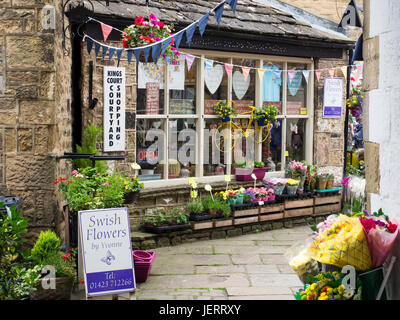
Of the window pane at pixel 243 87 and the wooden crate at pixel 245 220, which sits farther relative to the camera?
the window pane at pixel 243 87

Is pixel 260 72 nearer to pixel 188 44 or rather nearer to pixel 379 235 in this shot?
pixel 188 44

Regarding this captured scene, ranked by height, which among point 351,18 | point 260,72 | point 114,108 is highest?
point 351,18

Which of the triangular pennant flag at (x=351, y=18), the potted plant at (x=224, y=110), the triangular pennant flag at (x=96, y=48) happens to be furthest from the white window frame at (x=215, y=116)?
the triangular pennant flag at (x=351, y=18)

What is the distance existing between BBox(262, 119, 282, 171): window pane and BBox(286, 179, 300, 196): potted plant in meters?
0.45

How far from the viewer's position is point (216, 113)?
927cm

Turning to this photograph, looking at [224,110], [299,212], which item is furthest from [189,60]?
[299,212]

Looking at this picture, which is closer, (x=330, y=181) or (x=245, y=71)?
(x=245, y=71)

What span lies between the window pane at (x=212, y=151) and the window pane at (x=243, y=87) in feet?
1.82

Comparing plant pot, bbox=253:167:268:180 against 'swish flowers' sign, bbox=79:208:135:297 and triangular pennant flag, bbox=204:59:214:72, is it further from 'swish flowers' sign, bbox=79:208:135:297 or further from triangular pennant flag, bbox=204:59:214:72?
'swish flowers' sign, bbox=79:208:135:297

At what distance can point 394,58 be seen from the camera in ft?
11.4

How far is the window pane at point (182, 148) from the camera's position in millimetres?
8844

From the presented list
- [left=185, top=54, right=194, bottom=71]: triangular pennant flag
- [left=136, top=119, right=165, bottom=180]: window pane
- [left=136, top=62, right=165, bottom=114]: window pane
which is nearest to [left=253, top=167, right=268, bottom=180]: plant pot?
[left=136, top=119, right=165, bottom=180]: window pane

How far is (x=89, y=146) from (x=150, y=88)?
165 cm

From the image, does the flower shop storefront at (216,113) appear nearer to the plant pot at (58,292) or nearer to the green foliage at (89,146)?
the green foliage at (89,146)
